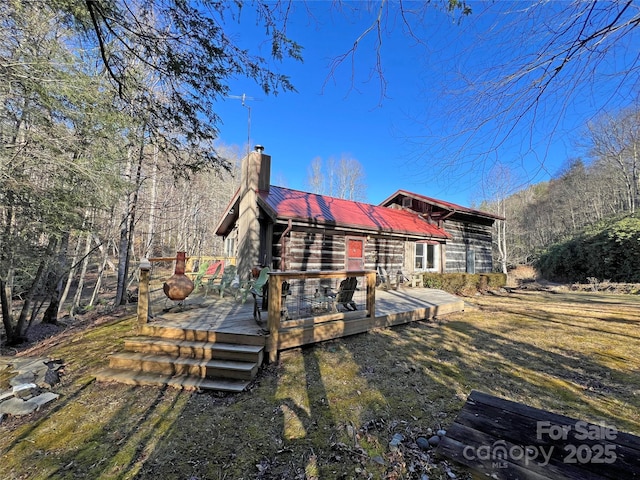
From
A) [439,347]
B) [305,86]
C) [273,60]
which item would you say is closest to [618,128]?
[305,86]

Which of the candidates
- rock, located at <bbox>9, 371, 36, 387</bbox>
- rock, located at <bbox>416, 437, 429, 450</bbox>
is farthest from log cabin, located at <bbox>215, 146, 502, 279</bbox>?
rock, located at <bbox>416, 437, 429, 450</bbox>

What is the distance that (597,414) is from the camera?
3150mm

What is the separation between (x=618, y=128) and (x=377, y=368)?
403 centimetres

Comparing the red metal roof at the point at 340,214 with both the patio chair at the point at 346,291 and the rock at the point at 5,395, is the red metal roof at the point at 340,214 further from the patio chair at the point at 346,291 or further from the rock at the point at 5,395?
the rock at the point at 5,395

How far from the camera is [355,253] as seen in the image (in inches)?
407

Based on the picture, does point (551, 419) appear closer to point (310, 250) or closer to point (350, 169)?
point (310, 250)

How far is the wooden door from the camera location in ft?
33.4

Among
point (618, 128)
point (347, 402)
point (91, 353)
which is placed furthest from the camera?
point (91, 353)

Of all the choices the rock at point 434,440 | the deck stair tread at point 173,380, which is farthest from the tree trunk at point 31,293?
the rock at point 434,440

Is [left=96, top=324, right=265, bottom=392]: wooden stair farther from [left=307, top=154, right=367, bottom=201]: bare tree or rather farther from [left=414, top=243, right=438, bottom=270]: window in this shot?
[left=307, top=154, right=367, bottom=201]: bare tree

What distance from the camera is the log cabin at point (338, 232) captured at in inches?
337

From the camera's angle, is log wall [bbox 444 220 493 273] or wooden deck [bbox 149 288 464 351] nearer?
wooden deck [bbox 149 288 464 351]

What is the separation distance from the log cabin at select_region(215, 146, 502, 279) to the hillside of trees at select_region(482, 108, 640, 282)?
3.28 meters

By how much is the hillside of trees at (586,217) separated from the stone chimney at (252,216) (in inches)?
250
